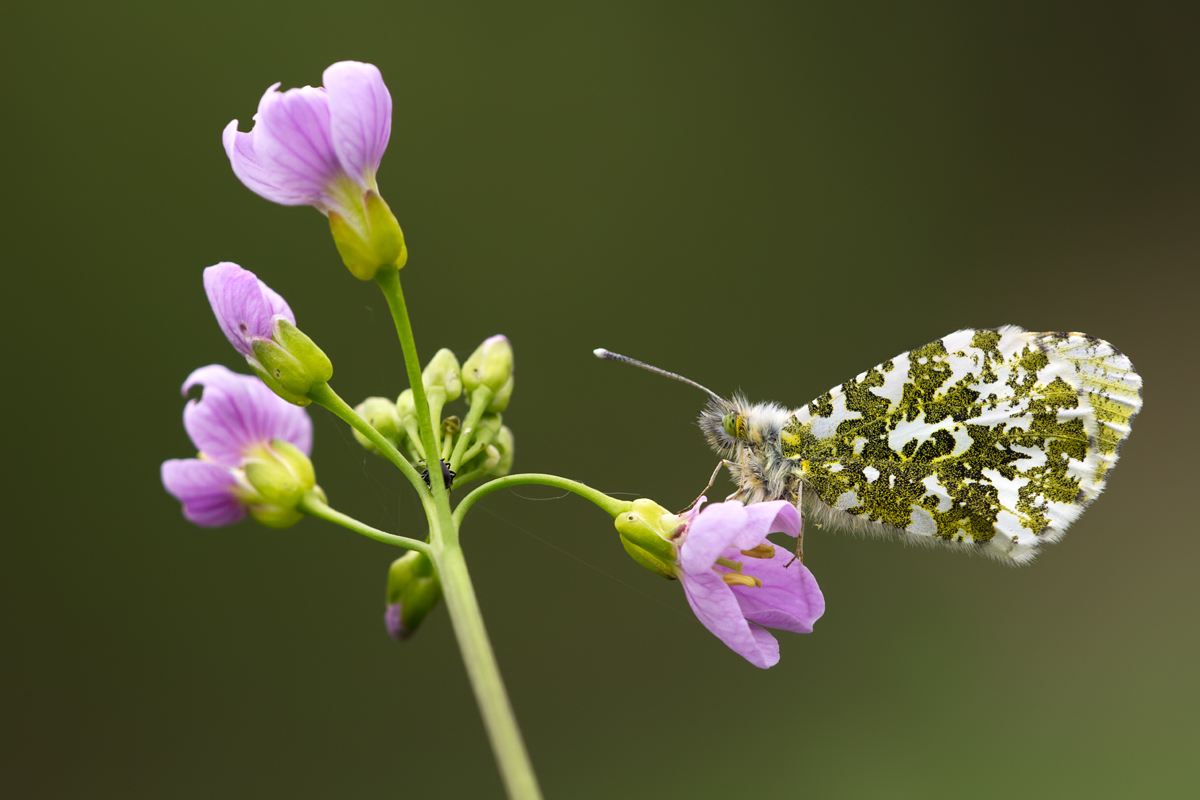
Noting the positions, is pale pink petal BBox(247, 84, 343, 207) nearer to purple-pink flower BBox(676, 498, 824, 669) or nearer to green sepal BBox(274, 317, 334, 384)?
green sepal BBox(274, 317, 334, 384)

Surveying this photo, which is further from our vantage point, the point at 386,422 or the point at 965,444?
the point at 965,444

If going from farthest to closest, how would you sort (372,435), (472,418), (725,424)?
(725,424), (472,418), (372,435)

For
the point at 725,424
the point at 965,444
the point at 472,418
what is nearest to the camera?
the point at 472,418

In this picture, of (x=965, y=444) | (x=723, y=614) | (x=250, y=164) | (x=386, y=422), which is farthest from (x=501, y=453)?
(x=965, y=444)

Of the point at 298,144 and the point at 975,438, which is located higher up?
the point at 975,438

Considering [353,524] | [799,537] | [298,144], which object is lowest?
[353,524]

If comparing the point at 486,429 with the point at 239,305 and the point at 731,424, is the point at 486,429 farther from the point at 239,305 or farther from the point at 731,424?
the point at 731,424

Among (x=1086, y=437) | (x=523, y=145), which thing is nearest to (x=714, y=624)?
(x=1086, y=437)

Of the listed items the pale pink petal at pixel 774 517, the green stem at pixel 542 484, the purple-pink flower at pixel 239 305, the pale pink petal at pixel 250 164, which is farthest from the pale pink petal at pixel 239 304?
the pale pink petal at pixel 774 517
